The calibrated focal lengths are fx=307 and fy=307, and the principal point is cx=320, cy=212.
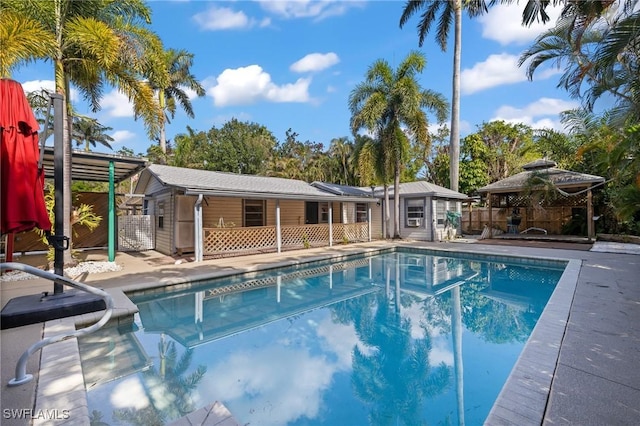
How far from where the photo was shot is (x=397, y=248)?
49.2ft

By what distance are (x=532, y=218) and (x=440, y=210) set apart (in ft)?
20.0

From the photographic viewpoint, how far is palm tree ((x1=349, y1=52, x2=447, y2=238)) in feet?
50.3

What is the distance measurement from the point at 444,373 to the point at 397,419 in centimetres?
126

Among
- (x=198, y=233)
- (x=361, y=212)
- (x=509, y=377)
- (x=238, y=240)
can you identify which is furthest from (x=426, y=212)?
(x=509, y=377)

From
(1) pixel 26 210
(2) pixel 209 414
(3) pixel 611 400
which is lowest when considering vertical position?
(2) pixel 209 414

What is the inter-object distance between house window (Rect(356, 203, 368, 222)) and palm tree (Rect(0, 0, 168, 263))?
12101 millimetres

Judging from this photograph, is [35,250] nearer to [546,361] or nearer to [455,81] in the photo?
Result: [546,361]

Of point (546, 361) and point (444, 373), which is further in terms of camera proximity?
point (444, 373)

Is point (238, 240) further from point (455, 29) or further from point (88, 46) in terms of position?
point (455, 29)

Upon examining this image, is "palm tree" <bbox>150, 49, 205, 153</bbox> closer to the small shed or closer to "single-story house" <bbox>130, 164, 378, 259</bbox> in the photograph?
"single-story house" <bbox>130, 164, 378, 259</bbox>

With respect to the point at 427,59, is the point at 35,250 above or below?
below

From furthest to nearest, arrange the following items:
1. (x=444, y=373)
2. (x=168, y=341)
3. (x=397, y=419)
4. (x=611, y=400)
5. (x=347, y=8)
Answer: (x=347, y=8), (x=168, y=341), (x=444, y=373), (x=397, y=419), (x=611, y=400)

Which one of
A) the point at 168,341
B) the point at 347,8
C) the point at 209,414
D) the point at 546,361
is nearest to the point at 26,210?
the point at 209,414

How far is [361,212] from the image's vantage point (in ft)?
62.2
